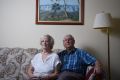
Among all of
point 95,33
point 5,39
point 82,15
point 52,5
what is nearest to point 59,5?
point 52,5

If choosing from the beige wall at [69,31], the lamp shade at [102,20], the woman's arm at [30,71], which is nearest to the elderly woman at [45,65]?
the woman's arm at [30,71]

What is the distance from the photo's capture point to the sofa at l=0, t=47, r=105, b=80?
304cm

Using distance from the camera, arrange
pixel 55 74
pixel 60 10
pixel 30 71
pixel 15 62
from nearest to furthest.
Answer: pixel 55 74
pixel 30 71
pixel 15 62
pixel 60 10

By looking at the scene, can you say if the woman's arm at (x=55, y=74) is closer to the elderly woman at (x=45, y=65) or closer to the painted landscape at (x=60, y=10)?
the elderly woman at (x=45, y=65)

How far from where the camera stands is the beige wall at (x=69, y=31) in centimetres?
353

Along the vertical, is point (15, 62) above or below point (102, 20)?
below

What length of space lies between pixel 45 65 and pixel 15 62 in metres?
0.61

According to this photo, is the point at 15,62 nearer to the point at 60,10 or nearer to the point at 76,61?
the point at 76,61

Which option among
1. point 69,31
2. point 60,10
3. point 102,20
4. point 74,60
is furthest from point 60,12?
point 74,60

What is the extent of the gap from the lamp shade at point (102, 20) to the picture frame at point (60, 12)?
1.12 ft

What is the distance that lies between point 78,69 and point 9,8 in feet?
5.45

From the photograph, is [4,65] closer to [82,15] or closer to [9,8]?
[9,8]

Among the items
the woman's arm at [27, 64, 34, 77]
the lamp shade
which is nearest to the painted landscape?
the lamp shade

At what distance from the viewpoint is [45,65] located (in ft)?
9.18
